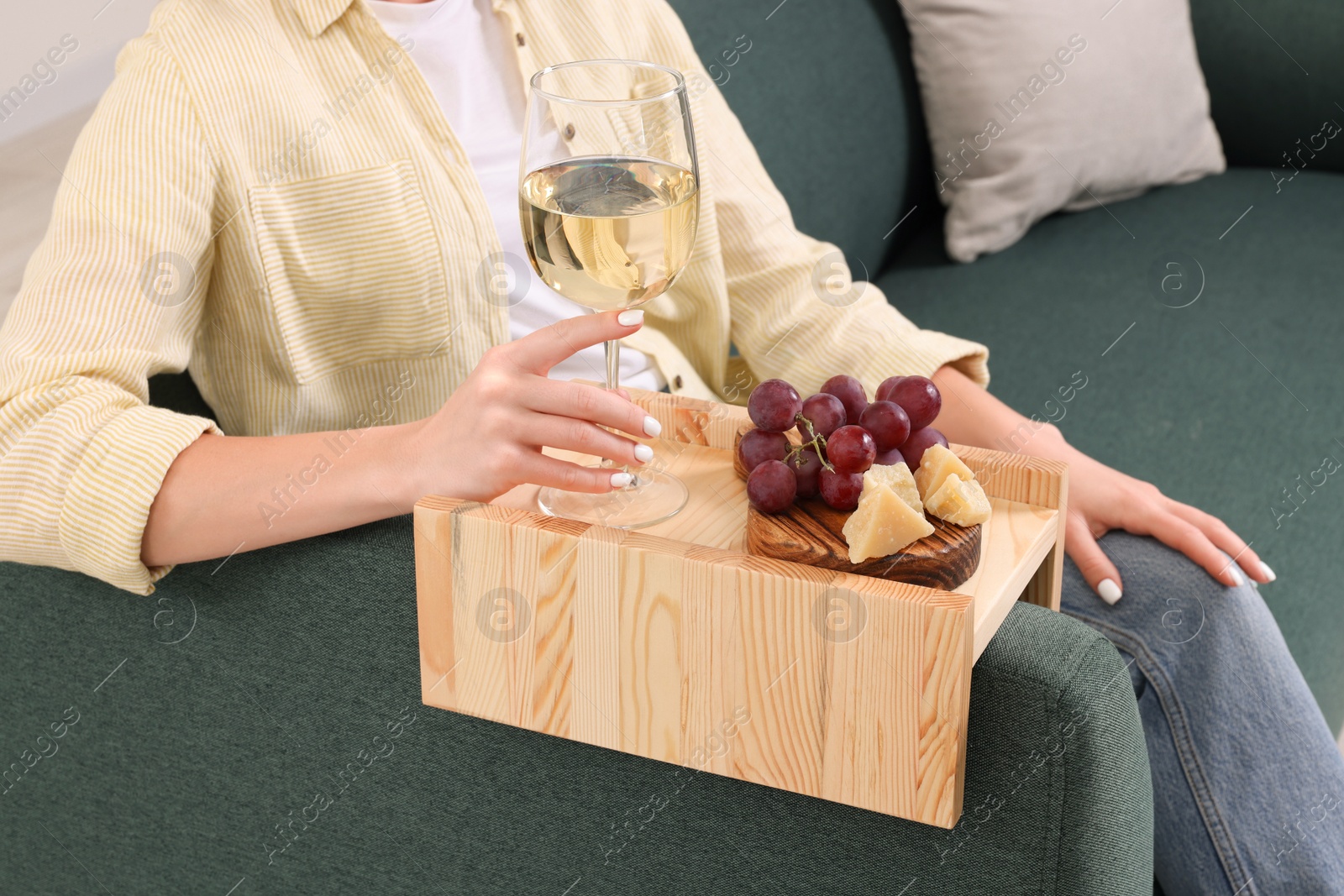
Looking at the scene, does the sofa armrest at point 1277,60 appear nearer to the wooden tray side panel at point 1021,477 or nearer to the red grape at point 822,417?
the wooden tray side panel at point 1021,477

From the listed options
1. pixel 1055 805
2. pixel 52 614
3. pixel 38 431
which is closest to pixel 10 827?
pixel 52 614

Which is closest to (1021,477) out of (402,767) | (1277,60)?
(402,767)

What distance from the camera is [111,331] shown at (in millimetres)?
920

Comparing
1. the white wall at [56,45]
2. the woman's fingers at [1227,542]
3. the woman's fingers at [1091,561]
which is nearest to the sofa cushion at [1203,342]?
the woman's fingers at [1227,542]

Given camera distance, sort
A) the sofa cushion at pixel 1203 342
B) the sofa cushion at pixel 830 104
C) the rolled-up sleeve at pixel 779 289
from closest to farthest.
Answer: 1. the rolled-up sleeve at pixel 779 289
2. the sofa cushion at pixel 1203 342
3. the sofa cushion at pixel 830 104

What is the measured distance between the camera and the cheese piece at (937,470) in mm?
778

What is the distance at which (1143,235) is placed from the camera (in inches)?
84.7

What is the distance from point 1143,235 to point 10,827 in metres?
1.93

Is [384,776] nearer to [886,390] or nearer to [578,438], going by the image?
[578,438]

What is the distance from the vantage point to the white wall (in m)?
1.24

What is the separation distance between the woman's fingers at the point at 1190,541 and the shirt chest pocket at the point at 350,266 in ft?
2.32

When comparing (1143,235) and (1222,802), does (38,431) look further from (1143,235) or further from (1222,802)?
(1143,235)

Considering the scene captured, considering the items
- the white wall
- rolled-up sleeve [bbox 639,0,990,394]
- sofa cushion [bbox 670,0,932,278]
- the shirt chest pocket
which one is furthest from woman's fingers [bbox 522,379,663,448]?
sofa cushion [bbox 670,0,932,278]

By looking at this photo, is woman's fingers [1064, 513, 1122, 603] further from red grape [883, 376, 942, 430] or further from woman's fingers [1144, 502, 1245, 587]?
red grape [883, 376, 942, 430]
